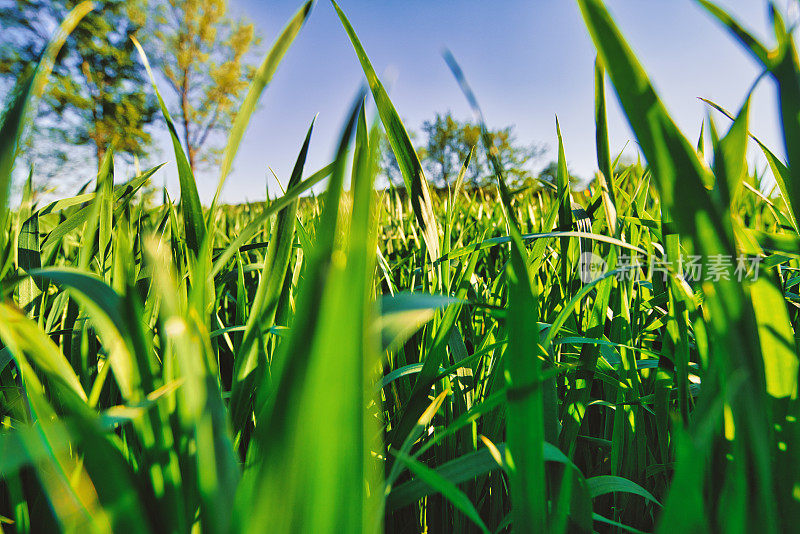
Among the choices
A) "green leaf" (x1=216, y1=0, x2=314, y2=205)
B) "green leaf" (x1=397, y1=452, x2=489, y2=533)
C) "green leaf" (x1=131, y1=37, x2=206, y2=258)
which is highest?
"green leaf" (x1=216, y1=0, x2=314, y2=205)

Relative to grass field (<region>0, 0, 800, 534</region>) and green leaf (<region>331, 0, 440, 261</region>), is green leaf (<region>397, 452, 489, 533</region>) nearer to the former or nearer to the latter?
grass field (<region>0, 0, 800, 534</region>)

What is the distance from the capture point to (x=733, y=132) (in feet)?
0.59

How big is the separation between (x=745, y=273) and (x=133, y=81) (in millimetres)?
12774

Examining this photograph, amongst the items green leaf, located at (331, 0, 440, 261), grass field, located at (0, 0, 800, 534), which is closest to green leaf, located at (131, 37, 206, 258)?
grass field, located at (0, 0, 800, 534)

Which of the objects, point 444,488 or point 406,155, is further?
point 406,155

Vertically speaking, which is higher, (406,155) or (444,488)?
(406,155)

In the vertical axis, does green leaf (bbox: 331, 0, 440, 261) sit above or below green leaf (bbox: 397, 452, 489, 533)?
above

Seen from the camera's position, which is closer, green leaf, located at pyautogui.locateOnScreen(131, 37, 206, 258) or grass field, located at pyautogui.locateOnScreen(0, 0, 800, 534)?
grass field, located at pyautogui.locateOnScreen(0, 0, 800, 534)

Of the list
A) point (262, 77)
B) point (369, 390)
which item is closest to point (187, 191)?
point (262, 77)

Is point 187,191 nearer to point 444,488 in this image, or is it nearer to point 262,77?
point 262,77

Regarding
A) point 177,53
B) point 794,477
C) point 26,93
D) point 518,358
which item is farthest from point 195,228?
point 177,53

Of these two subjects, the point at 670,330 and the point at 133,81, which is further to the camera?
the point at 133,81

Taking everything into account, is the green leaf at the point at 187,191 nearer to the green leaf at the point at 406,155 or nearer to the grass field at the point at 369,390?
the grass field at the point at 369,390

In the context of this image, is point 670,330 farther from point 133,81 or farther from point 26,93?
point 133,81
